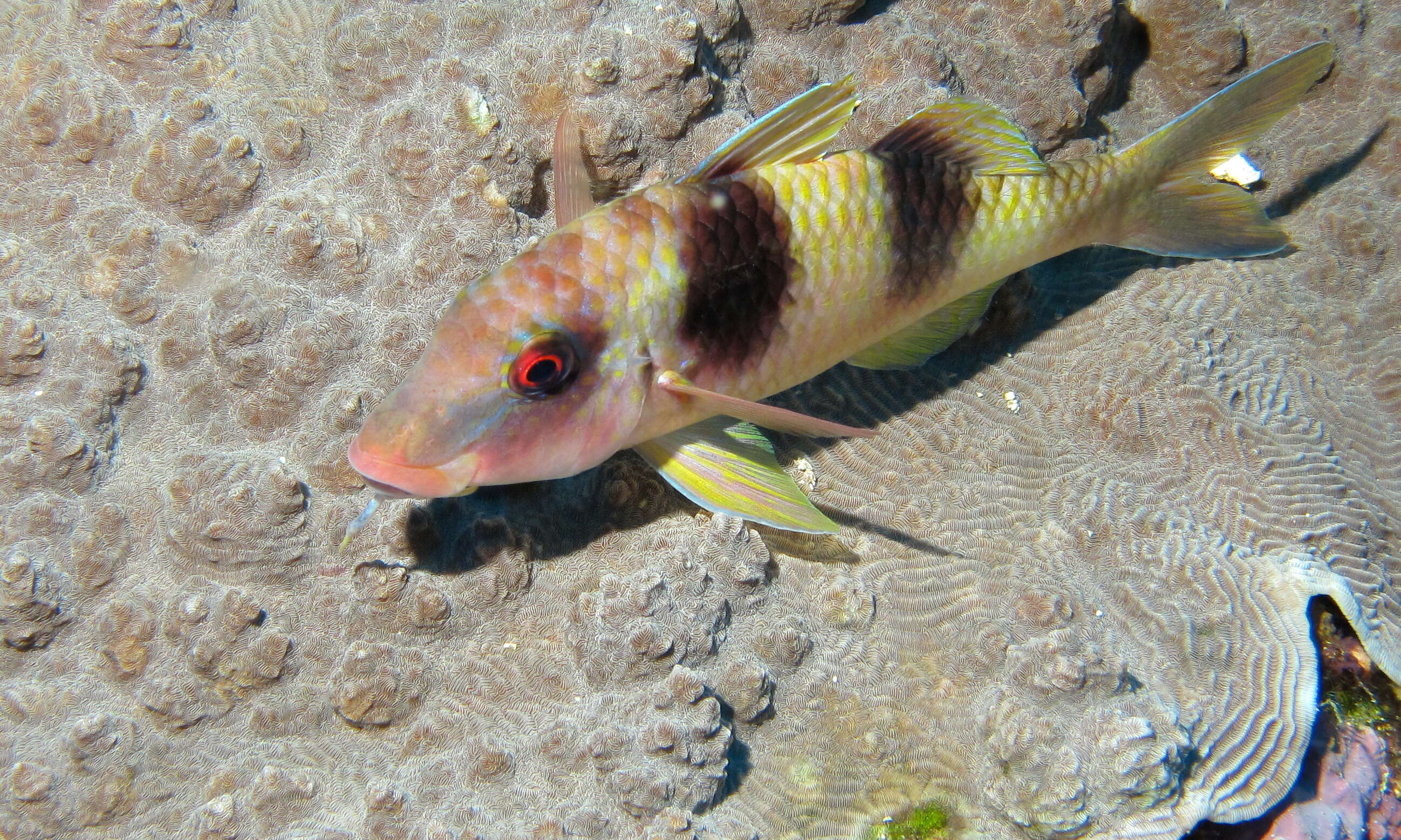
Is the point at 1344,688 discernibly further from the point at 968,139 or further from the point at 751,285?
the point at 751,285

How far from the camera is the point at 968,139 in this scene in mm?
2246

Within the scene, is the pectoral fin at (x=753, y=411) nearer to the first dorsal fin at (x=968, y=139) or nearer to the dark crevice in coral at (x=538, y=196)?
the first dorsal fin at (x=968, y=139)

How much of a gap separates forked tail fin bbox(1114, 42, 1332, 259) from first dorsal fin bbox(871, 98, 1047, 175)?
1.69 feet

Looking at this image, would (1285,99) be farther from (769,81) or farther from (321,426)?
(321,426)

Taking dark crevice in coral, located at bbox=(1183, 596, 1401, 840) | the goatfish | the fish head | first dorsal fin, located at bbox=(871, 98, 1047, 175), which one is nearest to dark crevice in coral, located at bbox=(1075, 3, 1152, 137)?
the goatfish

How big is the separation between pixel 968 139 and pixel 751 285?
877 mm

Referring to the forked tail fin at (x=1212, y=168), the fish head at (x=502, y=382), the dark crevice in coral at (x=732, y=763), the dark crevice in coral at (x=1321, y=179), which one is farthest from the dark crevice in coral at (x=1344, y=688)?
the fish head at (x=502, y=382)

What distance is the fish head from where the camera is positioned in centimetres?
168

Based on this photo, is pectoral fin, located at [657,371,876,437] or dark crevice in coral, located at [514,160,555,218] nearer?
pectoral fin, located at [657,371,876,437]

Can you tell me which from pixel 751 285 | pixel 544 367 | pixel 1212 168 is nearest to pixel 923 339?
pixel 751 285

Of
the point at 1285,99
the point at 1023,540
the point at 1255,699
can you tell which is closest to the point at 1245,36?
the point at 1285,99

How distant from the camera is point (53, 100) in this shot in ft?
8.29

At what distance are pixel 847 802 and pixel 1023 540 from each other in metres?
1.13

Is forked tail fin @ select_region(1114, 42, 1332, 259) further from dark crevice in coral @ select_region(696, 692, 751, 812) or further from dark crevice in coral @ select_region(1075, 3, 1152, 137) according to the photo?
dark crevice in coral @ select_region(696, 692, 751, 812)
